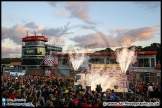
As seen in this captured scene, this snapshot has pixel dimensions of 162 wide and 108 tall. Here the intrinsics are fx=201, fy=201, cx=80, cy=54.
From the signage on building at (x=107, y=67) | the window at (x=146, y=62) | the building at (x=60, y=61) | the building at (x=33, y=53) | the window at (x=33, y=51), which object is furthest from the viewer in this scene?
the window at (x=33, y=51)

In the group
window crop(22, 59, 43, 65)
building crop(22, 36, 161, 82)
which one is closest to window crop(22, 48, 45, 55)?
building crop(22, 36, 161, 82)

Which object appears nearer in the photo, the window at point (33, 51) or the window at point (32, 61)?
the window at point (32, 61)

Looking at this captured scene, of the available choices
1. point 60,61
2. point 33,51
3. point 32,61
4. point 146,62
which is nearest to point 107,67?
point 146,62

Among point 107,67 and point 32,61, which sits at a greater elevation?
point 107,67

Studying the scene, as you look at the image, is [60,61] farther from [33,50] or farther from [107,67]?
[107,67]

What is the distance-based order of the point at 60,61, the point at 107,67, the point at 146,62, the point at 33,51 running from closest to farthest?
the point at 107,67 → the point at 146,62 → the point at 60,61 → the point at 33,51

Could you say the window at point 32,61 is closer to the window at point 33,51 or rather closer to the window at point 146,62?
the window at point 33,51

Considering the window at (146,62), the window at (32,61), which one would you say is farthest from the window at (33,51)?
the window at (146,62)

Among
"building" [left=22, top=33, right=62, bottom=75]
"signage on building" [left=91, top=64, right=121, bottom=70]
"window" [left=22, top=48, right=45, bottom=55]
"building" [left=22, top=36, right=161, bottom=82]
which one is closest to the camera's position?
"signage on building" [left=91, top=64, right=121, bottom=70]

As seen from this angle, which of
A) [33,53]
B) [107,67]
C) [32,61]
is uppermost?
[33,53]

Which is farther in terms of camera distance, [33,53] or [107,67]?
[33,53]

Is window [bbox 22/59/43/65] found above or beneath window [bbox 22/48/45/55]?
beneath

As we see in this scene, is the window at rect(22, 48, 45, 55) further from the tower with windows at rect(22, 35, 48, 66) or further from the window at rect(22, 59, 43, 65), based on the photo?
the window at rect(22, 59, 43, 65)

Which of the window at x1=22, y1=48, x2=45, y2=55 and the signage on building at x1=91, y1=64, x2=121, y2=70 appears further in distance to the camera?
the window at x1=22, y1=48, x2=45, y2=55
